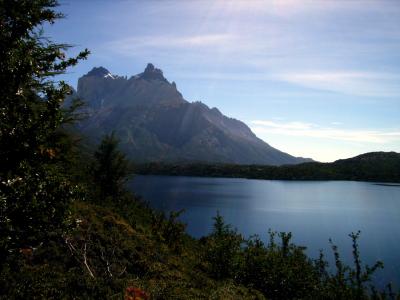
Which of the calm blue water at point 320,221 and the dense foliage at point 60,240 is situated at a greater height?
the dense foliage at point 60,240

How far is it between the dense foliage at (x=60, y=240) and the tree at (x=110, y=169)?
1492 centimetres

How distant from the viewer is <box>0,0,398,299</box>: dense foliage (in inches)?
428

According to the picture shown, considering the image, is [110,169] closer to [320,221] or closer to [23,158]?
[23,158]

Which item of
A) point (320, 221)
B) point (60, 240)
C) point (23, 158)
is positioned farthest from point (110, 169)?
point (320, 221)

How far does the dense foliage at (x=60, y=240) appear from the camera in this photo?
10.9m

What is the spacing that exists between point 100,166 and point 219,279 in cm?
2584

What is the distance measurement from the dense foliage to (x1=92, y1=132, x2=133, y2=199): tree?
48.9 ft

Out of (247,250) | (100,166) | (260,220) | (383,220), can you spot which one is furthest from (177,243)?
(383,220)

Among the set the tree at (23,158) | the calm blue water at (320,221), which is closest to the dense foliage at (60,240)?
the tree at (23,158)

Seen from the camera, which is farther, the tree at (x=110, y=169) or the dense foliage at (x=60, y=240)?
the tree at (x=110, y=169)

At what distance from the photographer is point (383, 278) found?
4672 centimetres

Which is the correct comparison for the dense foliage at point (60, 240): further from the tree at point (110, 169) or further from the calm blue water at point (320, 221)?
the calm blue water at point (320, 221)

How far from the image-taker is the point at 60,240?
19375mm

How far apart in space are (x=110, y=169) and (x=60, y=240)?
79.6ft
